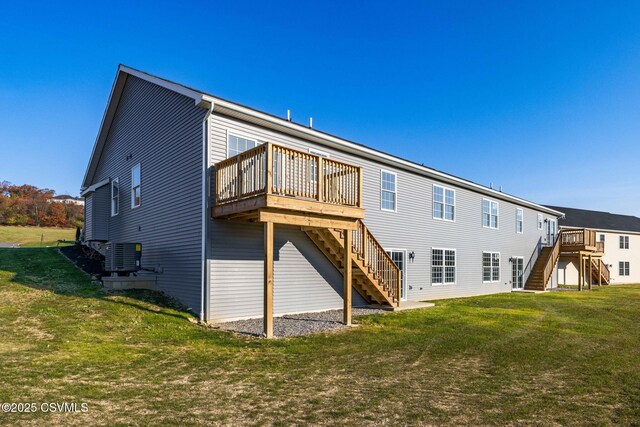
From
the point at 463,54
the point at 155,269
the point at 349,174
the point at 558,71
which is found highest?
the point at 463,54

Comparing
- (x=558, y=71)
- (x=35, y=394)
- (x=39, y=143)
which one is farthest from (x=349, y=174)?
(x=39, y=143)

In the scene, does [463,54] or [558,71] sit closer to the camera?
[558,71]

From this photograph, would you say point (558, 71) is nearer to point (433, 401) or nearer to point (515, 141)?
point (515, 141)

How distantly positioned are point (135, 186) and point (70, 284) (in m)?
4.16

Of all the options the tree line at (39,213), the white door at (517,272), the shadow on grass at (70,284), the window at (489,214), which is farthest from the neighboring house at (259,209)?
the tree line at (39,213)

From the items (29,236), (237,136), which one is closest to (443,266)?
(237,136)

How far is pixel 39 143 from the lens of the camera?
2580cm

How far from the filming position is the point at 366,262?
12.9m

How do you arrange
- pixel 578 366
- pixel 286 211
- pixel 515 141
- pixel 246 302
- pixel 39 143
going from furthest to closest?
1. pixel 39 143
2. pixel 515 141
3. pixel 246 302
4. pixel 286 211
5. pixel 578 366

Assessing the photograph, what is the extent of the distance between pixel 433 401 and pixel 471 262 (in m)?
17.2

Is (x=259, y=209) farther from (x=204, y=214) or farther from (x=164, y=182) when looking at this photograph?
(x=164, y=182)

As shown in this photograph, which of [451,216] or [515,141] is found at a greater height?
[515,141]

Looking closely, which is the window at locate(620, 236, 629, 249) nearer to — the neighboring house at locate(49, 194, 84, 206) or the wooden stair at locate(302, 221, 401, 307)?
the wooden stair at locate(302, 221, 401, 307)

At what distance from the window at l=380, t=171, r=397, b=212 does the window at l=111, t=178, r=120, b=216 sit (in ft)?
36.3
